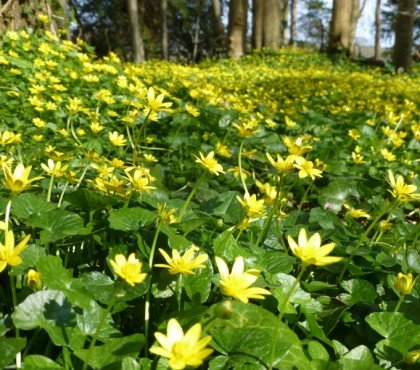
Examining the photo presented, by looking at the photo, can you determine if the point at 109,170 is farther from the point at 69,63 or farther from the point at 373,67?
the point at 373,67

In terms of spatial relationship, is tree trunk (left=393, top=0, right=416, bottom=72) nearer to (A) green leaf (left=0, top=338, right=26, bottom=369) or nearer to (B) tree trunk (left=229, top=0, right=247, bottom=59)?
(B) tree trunk (left=229, top=0, right=247, bottom=59)

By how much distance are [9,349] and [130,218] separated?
0.49 metres

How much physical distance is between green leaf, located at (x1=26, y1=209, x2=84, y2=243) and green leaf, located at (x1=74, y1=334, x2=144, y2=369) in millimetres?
330

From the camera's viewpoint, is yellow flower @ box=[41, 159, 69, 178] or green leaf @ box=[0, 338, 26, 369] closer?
green leaf @ box=[0, 338, 26, 369]

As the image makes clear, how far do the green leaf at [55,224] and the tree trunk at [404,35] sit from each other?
862 centimetres

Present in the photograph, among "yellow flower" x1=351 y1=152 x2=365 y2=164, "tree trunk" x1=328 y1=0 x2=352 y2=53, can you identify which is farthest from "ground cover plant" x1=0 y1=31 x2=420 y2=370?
"tree trunk" x1=328 y1=0 x2=352 y2=53

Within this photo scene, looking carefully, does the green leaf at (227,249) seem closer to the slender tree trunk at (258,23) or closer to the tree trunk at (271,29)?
the tree trunk at (271,29)

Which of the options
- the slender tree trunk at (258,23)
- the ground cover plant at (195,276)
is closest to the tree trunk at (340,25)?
the slender tree trunk at (258,23)

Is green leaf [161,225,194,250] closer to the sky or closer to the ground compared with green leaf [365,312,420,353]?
closer to the sky

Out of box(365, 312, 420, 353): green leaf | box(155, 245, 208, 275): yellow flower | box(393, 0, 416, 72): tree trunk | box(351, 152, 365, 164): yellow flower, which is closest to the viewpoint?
box(155, 245, 208, 275): yellow flower

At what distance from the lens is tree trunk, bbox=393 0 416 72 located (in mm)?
8547

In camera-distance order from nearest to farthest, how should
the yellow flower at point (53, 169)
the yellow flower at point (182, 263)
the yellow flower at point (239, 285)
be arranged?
the yellow flower at point (239, 285) → the yellow flower at point (182, 263) → the yellow flower at point (53, 169)

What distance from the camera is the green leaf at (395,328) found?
1066mm

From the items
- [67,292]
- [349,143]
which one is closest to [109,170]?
[67,292]
